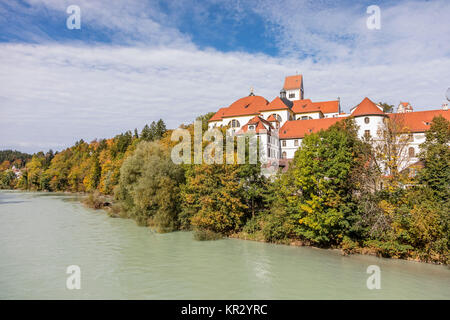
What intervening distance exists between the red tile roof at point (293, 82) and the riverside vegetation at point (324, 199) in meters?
34.5

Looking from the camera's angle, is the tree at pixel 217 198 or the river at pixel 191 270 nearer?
the river at pixel 191 270

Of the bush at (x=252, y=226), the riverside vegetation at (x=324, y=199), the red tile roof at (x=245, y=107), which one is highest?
the red tile roof at (x=245, y=107)

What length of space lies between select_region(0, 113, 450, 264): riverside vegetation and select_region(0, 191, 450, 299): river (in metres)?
1.21

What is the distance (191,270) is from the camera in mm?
15242

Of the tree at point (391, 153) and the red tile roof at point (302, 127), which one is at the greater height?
the red tile roof at point (302, 127)

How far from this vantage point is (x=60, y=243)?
65.8 feet

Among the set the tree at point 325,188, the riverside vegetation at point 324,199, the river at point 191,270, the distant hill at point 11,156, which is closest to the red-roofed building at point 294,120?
the riverside vegetation at point 324,199

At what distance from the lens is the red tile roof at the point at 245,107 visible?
4547cm

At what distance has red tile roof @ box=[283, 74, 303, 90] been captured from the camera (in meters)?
58.4

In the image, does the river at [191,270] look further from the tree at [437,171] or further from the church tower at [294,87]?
the church tower at [294,87]

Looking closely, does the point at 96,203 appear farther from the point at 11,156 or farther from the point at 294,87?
the point at 11,156

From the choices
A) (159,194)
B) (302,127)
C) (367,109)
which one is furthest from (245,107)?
(159,194)

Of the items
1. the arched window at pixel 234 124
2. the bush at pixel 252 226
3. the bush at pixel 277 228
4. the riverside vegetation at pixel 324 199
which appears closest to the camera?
the riverside vegetation at pixel 324 199

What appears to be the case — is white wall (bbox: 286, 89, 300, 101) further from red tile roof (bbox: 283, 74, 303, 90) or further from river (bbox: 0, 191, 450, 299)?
river (bbox: 0, 191, 450, 299)
